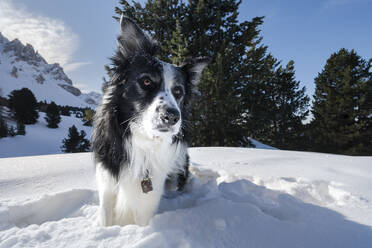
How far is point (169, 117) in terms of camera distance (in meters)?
1.49

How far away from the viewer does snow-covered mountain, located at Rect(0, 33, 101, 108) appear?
253 ft

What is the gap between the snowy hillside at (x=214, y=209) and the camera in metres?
1.27

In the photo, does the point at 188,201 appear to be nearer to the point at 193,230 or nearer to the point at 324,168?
the point at 193,230

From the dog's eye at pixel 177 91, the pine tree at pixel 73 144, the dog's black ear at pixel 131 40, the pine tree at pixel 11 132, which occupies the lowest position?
the pine tree at pixel 73 144

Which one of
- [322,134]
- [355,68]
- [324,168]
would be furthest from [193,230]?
[355,68]

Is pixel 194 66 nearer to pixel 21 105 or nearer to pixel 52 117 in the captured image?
pixel 21 105

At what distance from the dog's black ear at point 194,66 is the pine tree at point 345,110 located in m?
16.0

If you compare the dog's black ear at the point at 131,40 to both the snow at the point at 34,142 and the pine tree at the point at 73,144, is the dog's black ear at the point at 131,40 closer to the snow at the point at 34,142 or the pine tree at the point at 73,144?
the pine tree at the point at 73,144

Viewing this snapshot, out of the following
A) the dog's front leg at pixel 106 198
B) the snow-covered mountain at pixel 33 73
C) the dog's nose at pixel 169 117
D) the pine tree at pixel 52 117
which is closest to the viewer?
the dog's nose at pixel 169 117

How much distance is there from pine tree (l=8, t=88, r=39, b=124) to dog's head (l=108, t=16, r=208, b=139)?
2691 cm

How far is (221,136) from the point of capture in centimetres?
912

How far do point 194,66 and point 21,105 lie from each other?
27.3 metres

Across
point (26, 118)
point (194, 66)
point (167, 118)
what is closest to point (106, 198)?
point (167, 118)

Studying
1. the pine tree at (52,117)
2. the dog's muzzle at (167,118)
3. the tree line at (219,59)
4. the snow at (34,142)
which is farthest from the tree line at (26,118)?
the dog's muzzle at (167,118)
